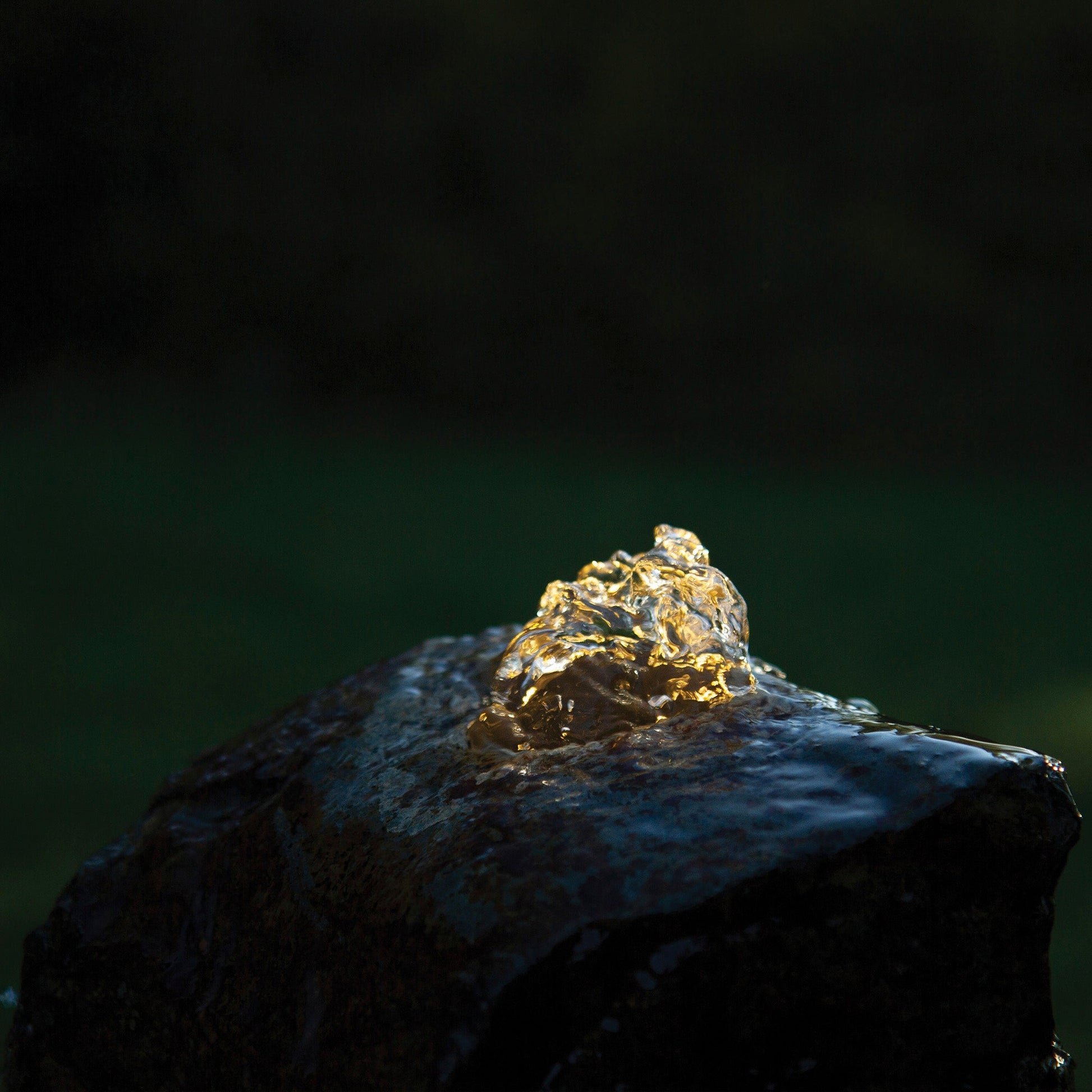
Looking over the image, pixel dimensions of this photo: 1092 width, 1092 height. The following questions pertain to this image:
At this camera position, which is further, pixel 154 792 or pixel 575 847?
pixel 154 792

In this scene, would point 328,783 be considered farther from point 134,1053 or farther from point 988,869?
point 988,869

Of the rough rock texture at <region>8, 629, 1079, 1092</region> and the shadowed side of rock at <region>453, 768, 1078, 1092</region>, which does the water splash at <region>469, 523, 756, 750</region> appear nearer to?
the rough rock texture at <region>8, 629, 1079, 1092</region>

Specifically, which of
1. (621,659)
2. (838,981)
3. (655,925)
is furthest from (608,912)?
(621,659)

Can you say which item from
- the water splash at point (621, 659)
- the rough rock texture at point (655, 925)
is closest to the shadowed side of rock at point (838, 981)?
the rough rock texture at point (655, 925)

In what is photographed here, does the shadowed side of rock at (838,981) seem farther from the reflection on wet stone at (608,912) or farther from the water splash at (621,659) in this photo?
the water splash at (621,659)

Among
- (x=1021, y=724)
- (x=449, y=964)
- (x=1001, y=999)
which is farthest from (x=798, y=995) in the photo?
(x=1021, y=724)

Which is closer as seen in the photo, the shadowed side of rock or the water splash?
the shadowed side of rock

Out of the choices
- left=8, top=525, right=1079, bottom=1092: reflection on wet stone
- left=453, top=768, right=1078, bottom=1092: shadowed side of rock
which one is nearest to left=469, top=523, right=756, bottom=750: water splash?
left=8, top=525, right=1079, bottom=1092: reflection on wet stone

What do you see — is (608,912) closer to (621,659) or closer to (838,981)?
(838,981)
